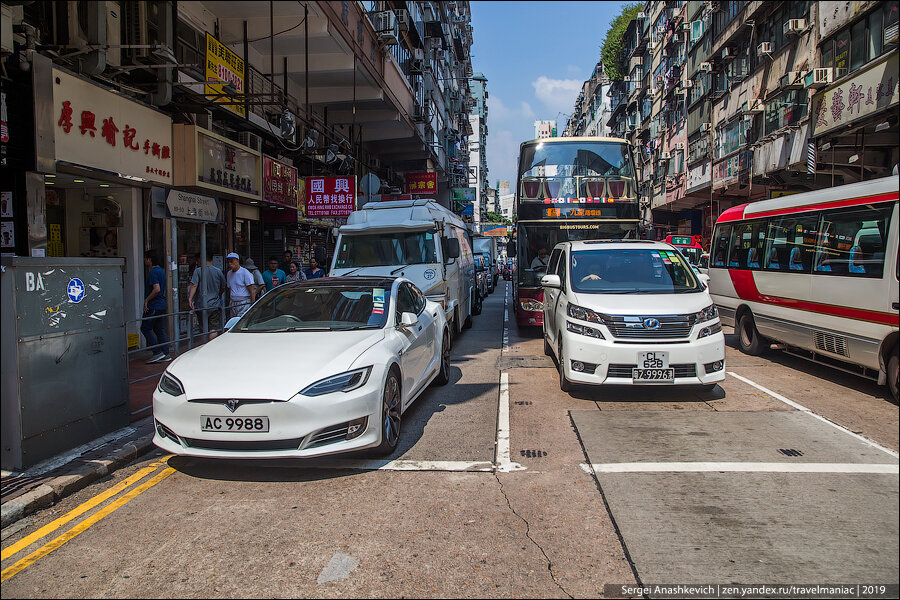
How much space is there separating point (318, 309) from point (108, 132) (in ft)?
19.2

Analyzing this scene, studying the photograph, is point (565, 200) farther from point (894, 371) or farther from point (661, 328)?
point (894, 371)

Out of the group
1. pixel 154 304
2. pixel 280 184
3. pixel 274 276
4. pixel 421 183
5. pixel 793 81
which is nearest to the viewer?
pixel 154 304

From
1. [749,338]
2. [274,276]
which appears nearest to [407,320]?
[749,338]

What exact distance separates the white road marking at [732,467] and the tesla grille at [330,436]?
1.93 m

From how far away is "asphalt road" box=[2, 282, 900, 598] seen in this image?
319cm

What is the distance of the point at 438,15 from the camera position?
3825 cm

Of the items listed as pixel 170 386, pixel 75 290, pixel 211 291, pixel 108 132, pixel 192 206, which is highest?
pixel 108 132

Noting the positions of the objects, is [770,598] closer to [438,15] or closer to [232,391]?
[232,391]

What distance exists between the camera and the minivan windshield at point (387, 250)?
11484mm

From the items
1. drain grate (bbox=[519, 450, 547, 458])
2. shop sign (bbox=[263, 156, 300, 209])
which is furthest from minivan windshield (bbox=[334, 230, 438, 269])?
drain grate (bbox=[519, 450, 547, 458])

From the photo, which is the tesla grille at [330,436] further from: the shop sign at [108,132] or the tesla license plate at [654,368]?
the shop sign at [108,132]

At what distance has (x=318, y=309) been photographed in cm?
634

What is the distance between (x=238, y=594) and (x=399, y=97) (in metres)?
20.5

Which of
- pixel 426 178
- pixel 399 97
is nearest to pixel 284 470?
pixel 399 97
